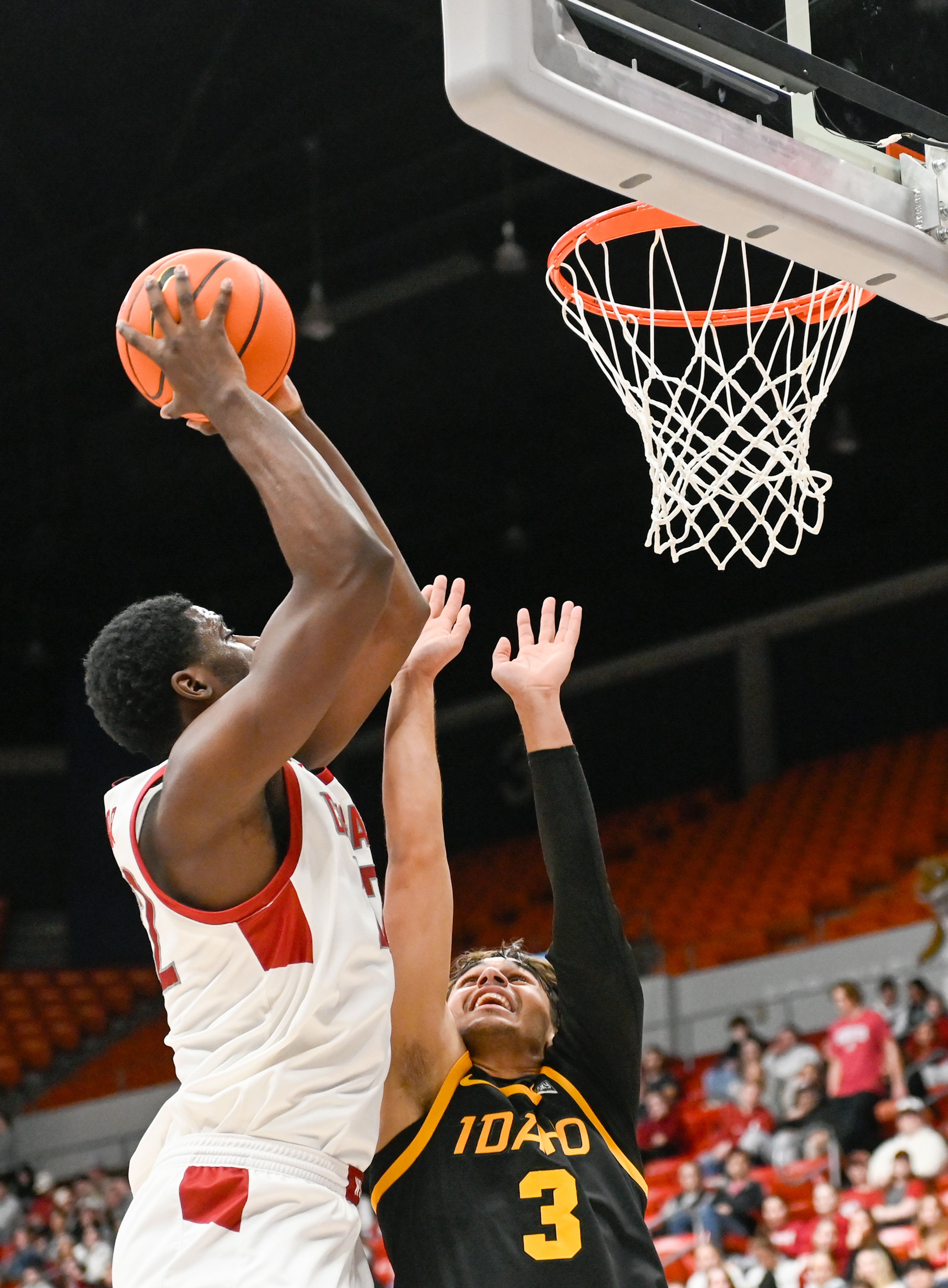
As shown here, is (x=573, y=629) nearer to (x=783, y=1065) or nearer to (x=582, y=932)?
(x=582, y=932)

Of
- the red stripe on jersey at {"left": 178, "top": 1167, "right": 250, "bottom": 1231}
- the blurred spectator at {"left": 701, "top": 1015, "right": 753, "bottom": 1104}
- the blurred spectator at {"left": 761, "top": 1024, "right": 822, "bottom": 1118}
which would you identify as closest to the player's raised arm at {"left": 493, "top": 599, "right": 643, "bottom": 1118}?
the red stripe on jersey at {"left": 178, "top": 1167, "right": 250, "bottom": 1231}

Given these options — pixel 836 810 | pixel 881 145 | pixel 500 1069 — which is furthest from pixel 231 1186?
pixel 836 810

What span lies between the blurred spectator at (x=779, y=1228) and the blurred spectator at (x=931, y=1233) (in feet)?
2.37

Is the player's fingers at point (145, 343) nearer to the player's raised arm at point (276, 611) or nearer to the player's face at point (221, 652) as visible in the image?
the player's raised arm at point (276, 611)

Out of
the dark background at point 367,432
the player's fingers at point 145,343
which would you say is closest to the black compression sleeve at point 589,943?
the player's fingers at point 145,343

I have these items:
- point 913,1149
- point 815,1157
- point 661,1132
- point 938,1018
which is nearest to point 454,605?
point 913,1149

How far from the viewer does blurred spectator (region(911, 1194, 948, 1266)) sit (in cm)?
686

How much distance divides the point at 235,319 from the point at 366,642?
1.79 ft

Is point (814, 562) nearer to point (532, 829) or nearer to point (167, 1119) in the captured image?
point (532, 829)

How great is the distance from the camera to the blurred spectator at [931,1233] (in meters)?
6.86

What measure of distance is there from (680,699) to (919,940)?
623cm

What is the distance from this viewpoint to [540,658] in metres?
3.38

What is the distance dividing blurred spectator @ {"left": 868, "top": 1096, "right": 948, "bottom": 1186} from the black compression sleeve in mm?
4888

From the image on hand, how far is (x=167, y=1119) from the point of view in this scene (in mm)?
2586
